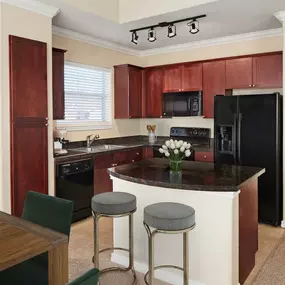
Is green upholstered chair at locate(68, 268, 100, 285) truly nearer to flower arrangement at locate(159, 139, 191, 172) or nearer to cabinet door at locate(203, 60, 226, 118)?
flower arrangement at locate(159, 139, 191, 172)

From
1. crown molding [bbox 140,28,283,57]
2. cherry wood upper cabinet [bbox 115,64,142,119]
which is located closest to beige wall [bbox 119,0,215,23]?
cherry wood upper cabinet [bbox 115,64,142,119]

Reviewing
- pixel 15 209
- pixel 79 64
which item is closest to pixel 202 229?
pixel 15 209

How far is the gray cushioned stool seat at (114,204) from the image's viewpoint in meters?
2.49

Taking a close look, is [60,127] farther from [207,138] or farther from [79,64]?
[207,138]

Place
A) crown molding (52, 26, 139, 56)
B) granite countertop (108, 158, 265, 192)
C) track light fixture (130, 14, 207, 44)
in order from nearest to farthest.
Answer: granite countertop (108, 158, 265, 192) < track light fixture (130, 14, 207, 44) < crown molding (52, 26, 139, 56)

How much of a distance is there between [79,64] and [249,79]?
103 inches

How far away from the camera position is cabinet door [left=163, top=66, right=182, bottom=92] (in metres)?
5.53

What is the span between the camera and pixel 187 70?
542 centimetres

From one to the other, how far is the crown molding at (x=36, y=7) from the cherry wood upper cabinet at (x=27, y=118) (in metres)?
0.35

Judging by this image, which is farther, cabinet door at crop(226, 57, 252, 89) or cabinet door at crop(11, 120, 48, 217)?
cabinet door at crop(226, 57, 252, 89)

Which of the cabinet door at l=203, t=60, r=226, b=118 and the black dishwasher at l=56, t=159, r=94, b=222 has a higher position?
the cabinet door at l=203, t=60, r=226, b=118

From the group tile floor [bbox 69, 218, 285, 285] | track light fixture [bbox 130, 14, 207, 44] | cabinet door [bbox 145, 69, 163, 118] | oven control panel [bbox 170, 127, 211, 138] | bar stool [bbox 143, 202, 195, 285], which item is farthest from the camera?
cabinet door [bbox 145, 69, 163, 118]

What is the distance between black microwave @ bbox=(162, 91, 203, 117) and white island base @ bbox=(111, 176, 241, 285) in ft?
9.08

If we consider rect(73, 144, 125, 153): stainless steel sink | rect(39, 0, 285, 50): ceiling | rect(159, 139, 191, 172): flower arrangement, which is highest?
rect(39, 0, 285, 50): ceiling
